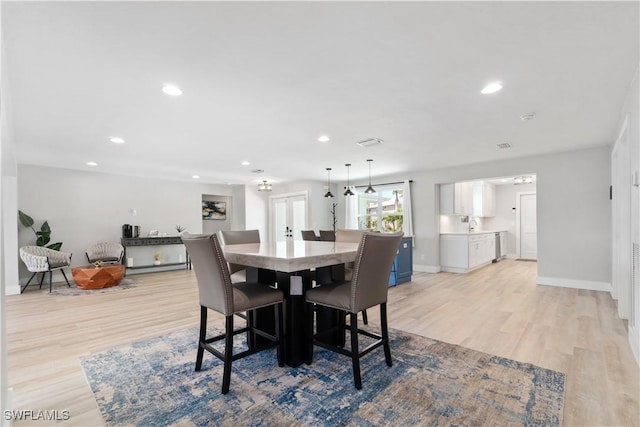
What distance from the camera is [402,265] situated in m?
5.43

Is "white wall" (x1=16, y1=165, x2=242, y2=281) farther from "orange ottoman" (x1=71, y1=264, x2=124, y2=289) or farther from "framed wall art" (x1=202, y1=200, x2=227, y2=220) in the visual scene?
"orange ottoman" (x1=71, y1=264, x2=124, y2=289)

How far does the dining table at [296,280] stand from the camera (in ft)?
6.38

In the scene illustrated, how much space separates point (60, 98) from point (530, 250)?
10263 mm

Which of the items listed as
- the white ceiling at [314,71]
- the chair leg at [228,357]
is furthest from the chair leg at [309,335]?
the white ceiling at [314,71]

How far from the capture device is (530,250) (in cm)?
845

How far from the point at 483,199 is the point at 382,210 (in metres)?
2.84

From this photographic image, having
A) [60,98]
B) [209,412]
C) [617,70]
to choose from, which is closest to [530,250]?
[617,70]

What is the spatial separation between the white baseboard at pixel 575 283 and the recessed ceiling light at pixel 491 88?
13.5 ft

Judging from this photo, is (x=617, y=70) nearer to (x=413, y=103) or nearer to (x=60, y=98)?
(x=413, y=103)

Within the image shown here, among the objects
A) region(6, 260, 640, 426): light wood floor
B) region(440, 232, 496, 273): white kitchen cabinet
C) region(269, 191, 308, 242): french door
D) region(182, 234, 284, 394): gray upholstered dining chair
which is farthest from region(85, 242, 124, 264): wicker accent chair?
region(440, 232, 496, 273): white kitchen cabinet

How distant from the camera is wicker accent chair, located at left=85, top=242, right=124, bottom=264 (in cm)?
619

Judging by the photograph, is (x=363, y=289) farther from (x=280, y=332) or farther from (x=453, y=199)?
(x=453, y=199)

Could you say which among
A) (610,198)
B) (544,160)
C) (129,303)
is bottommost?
(129,303)

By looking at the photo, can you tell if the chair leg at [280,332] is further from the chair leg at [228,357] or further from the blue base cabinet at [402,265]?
the blue base cabinet at [402,265]
